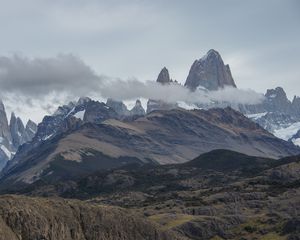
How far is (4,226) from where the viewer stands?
19825 cm
